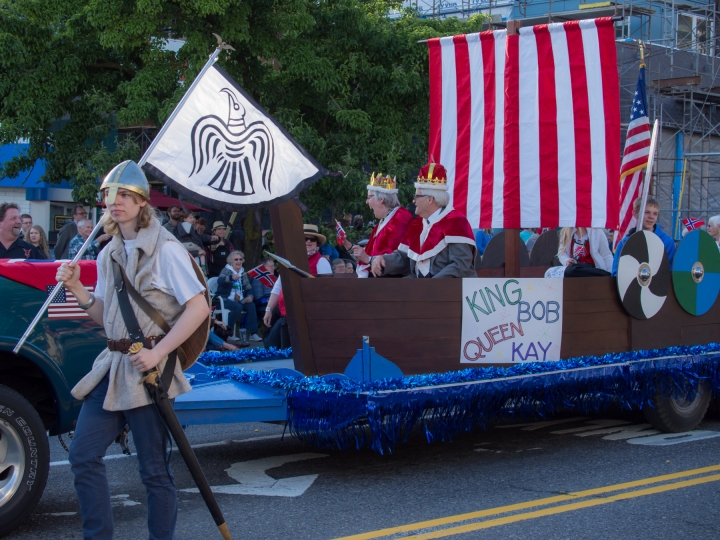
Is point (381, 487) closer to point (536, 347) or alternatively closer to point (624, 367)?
point (536, 347)

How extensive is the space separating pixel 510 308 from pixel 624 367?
111cm

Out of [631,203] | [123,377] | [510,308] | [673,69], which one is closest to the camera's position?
[123,377]

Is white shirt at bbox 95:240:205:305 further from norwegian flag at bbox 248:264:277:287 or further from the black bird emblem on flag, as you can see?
norwegian flag at bbox 248:264:277:287

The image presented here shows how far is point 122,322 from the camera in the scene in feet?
12.0

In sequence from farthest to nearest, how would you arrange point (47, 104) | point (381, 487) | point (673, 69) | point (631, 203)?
1. point (673, 69)
2. point (47, 104)
3. point (631, 203)
4. point (381, 487)

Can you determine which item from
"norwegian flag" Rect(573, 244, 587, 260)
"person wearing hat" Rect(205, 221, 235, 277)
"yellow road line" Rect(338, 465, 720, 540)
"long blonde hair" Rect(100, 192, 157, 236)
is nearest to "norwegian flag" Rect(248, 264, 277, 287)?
"person wearing hat" Rect(205, 221, 235, 277)

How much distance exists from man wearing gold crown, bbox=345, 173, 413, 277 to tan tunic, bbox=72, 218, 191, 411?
10.6 ft

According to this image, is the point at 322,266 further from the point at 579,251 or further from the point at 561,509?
the point at 561,509

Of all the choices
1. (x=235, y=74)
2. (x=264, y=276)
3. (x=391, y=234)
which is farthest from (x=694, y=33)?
(x=391, y=234)

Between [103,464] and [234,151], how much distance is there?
2393mm

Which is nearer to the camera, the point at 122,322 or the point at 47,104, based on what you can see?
the point at 122,322

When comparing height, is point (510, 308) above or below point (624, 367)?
above

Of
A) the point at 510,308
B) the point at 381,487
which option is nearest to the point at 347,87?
the point at 510,308

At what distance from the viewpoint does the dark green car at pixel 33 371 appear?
4.54m
